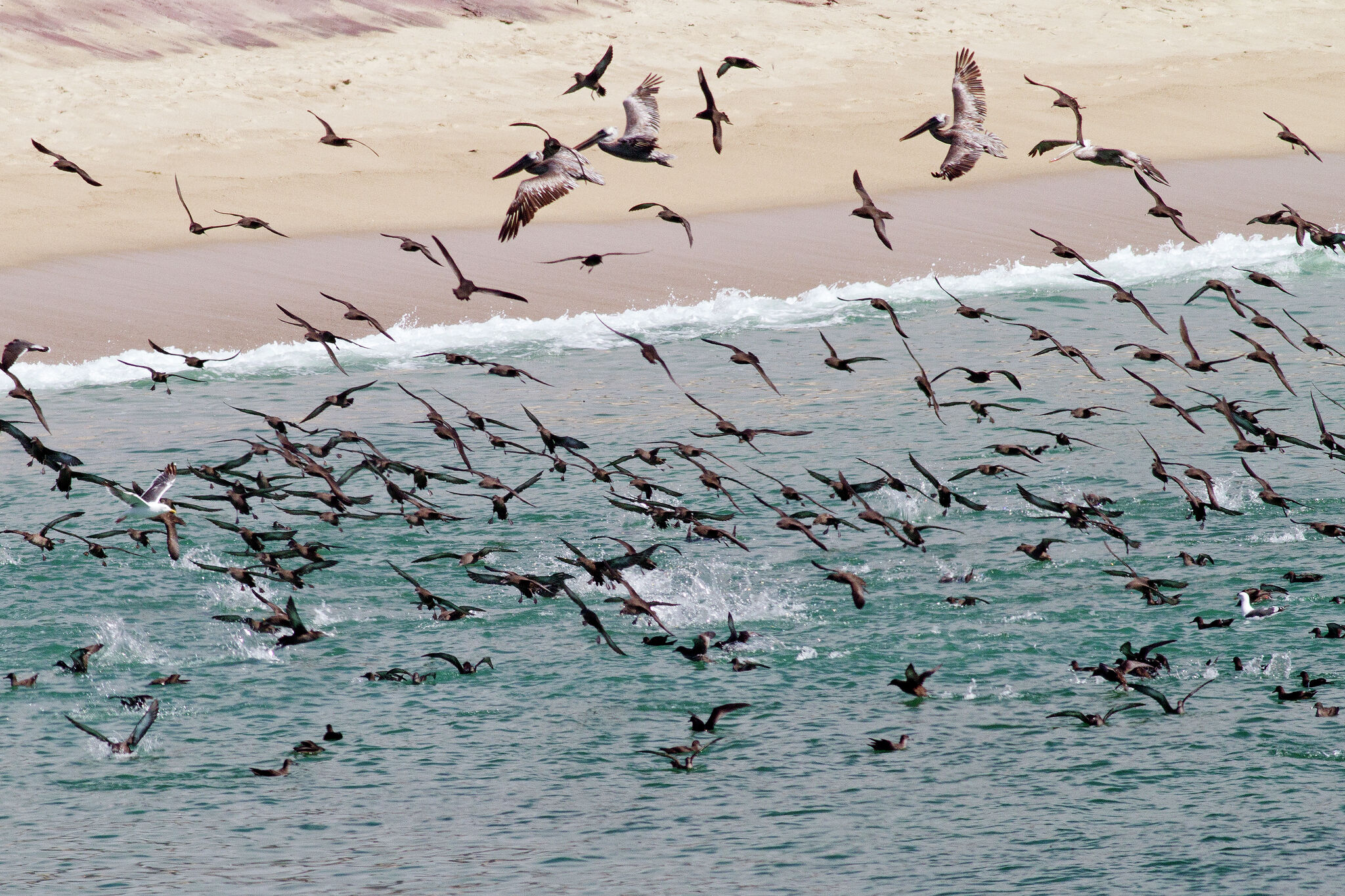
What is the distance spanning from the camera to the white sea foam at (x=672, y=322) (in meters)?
23.0

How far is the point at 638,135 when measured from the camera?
554 inches

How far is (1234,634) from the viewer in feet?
43.6

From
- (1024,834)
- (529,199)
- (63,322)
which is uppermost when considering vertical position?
(529,199)

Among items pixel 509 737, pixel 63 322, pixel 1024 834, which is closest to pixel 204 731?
pixel 509 737

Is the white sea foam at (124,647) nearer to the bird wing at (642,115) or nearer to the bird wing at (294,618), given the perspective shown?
the bird wing at (294,618)

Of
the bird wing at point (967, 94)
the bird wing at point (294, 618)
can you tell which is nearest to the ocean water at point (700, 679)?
the bird wing at point (294, 618)

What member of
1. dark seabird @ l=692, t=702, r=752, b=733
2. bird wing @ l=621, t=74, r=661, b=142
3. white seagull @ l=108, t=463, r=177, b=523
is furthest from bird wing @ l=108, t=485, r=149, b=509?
bird wing @ l=621, t=74, r=661, b=142

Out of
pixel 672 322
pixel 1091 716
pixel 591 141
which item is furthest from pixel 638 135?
pixel 672 322

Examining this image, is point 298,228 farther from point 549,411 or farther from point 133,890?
point 133,890

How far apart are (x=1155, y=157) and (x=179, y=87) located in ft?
72.2

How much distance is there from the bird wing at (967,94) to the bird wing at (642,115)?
273 cm

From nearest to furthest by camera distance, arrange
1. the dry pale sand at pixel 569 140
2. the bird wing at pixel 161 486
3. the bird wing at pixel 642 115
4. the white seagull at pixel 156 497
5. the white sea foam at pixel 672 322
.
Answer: the white seagull at pixel 156 497
the bird wing at pixel 161 486
the bird wing at pixel 642 115
the white sea foam at pixel 672 322
the dry pale sand at pixel 569 140

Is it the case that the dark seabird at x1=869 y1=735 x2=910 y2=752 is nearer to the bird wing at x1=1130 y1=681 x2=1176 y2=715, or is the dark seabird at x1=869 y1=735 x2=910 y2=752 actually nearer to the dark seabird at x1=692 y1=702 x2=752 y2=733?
the dark seabird at x1=692 y1=702 x2=752 y2=733

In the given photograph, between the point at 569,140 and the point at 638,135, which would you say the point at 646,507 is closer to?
the point at 638,135
